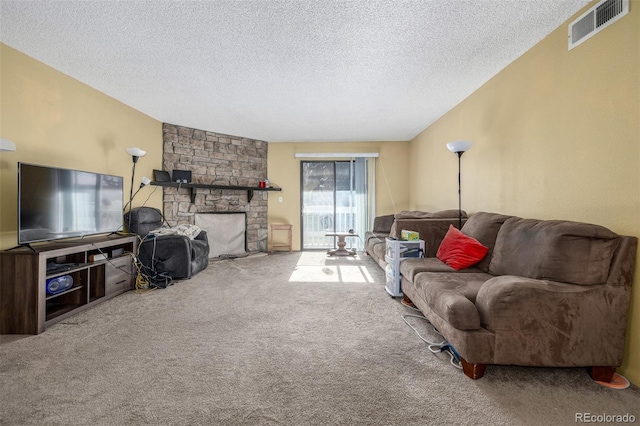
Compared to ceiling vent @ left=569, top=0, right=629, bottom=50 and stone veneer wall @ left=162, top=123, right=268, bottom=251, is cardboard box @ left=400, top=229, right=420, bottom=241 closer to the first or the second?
ceiling vent @ left=569, top=0, right=629, bottom=50

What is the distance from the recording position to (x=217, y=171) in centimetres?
525

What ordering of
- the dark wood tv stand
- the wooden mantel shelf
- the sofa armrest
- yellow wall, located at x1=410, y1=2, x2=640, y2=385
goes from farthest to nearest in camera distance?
1. the wooden mantel shelf
2. the dark wood tv stand
3. yellow wall, located at x1=410, y1=2, x2=640, y2=385
4. the sofa armrest

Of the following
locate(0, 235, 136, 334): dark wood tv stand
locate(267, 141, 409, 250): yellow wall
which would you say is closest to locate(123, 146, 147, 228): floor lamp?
locate(0, 235, 136, 334): dark wood tv stand

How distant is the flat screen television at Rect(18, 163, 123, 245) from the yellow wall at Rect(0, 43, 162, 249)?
36 cm

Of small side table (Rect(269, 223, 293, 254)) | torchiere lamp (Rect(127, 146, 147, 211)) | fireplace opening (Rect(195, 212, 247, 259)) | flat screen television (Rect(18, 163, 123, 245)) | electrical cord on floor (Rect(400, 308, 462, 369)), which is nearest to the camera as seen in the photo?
electrical cord on floor (Rect(400, 308, 462, 369))

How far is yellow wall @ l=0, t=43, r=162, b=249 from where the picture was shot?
241 centimetres

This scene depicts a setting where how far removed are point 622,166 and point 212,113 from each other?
4.44 metres

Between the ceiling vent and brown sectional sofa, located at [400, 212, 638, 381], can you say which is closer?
brown sectional sofa, located at [400, 212, 638, 381]

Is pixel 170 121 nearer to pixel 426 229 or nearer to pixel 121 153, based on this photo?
pixel 121 153

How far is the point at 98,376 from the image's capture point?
1.56 metres

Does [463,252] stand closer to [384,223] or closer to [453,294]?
[453,294]

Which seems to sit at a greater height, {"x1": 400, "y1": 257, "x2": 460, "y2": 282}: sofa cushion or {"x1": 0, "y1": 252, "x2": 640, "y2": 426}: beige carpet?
{"x1": 400, "y1": 257, "x2": 460, "y2": 282}: sofa cushion

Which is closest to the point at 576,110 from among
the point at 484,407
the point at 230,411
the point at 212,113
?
the point at 484,407

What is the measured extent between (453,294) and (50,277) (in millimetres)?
3121
